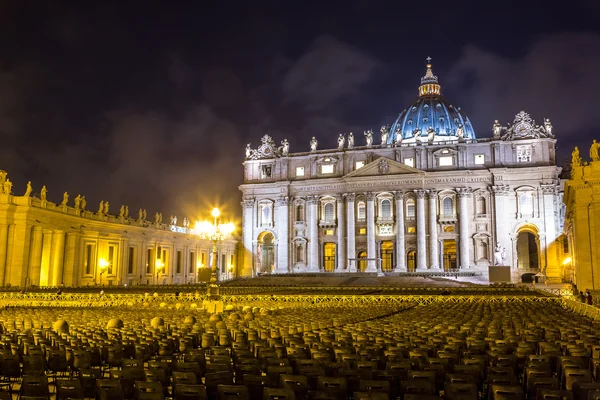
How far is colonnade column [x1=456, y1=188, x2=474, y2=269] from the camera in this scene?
75.3m

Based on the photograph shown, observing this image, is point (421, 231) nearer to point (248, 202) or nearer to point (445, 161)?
point (445, 161)

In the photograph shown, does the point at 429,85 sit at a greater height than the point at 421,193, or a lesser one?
greater

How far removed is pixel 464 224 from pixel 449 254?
709 cm

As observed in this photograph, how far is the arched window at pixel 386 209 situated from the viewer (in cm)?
8069

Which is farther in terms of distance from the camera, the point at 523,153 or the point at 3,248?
the point at 523,153

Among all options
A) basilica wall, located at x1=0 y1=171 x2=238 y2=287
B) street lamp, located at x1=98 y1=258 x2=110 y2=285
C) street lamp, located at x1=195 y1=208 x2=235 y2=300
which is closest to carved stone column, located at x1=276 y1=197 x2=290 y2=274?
basilica wall, located at x1=0 y1=171 x2=238 y2=287

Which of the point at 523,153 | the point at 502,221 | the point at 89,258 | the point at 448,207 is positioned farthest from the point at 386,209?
the point at 89,258

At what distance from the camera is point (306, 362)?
10.4m

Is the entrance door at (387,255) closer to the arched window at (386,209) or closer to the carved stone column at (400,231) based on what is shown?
the carved stone column at (400,231)

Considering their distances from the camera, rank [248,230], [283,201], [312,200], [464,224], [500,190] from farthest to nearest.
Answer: [248,230] → [283,201] → [312,200] → [464,224] → [500,190]

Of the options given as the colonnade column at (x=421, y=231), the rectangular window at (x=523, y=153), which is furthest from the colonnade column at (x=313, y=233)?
the rectangular window at (x=523, y=153)

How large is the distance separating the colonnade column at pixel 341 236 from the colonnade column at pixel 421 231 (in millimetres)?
11205

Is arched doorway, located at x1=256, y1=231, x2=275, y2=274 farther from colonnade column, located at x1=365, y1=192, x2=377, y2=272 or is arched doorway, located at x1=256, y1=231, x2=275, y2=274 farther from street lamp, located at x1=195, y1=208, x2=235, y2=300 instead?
street lamp, located at x1=195, y1=208, x2=235, y2=300

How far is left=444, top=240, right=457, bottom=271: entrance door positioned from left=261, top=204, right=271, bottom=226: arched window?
2826 centimetres
